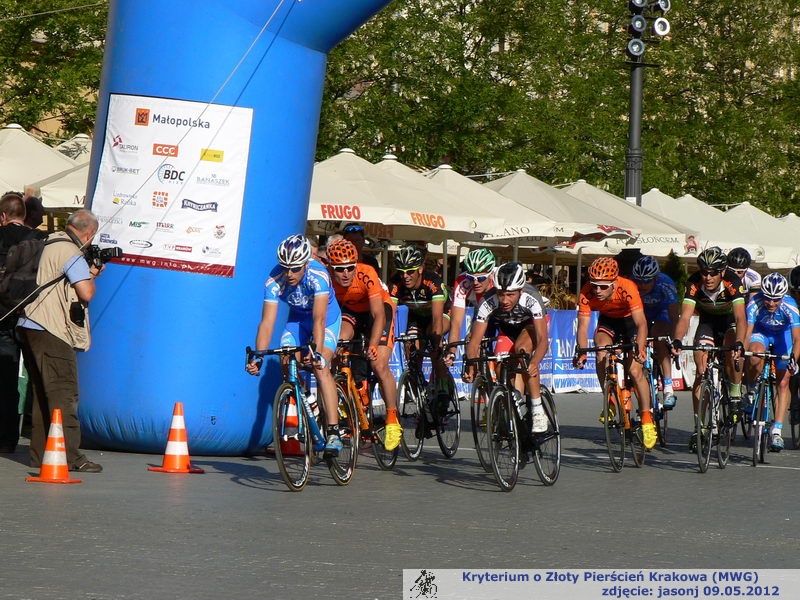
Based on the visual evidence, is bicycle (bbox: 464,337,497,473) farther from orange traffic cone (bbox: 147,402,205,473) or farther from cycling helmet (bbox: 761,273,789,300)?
cycling helmet (bbox: 761,273,789,300)

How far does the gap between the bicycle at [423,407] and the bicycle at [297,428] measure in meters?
1.95

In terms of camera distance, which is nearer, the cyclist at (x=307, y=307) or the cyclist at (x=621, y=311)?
the cyclist at (x=307, y=307)

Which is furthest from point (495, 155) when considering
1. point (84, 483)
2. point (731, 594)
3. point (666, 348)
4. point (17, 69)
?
point (731, 594)

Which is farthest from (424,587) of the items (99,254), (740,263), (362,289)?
(740,263)

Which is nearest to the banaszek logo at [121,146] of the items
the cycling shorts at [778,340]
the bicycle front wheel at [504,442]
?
the bicycle front wheel at [504,442]

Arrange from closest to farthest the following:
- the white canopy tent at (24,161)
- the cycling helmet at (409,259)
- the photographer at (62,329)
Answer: the photographer at (62,329)
the cycling helmet at (409,259)
the white canopy tent at (24,161)

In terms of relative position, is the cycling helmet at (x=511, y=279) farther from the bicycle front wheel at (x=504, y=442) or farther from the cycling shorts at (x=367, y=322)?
the cycling shorts at (x=367, y=322)

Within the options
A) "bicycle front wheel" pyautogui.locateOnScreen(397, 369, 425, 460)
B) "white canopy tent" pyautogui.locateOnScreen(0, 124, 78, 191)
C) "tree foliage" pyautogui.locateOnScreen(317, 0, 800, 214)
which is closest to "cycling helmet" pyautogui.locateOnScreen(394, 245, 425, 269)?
"bicycle front wheel" pyautogui.locateOnScreen(397, 369, 425, 460)

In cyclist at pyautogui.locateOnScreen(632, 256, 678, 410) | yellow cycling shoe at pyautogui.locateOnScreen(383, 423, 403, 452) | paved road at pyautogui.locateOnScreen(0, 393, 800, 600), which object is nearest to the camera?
paved road at pyautogui.locateOnScreen(0, 393, 800, 600)

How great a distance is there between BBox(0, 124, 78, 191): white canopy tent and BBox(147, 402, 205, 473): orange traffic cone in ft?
27.7

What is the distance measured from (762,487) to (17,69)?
726 inches

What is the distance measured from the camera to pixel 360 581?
7.12 meters

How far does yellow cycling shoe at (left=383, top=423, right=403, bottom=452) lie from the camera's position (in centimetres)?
1201

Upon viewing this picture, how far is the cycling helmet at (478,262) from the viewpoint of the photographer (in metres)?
12.8
